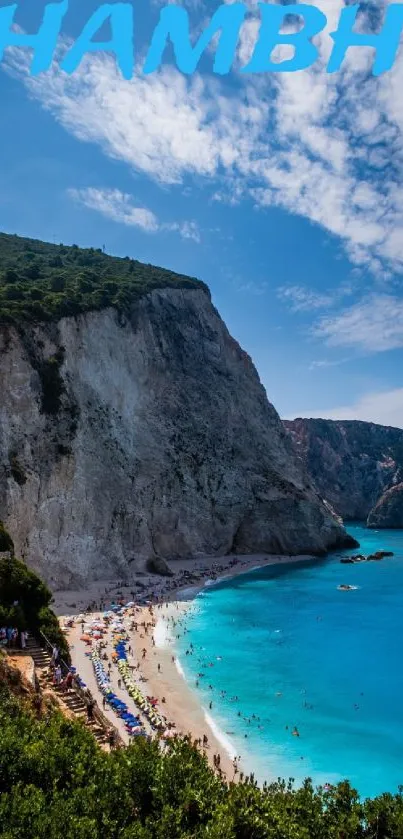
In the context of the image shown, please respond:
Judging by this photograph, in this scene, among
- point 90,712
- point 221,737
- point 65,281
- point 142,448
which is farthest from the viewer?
point 65,281

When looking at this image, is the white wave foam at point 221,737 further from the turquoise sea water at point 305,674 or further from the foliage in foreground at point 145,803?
the foliage in foreground at point 145,803

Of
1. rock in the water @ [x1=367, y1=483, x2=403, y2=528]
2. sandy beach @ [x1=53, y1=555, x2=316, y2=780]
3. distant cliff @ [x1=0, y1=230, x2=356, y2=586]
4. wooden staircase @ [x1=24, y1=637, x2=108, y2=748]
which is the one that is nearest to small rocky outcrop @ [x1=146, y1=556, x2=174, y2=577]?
sandy beach @ [x1=53, y1=555, x2=316, y2=780]

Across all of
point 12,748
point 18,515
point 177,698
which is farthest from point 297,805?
point 18,515

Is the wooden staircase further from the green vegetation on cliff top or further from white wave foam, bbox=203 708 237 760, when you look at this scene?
the green vegetation on cliff top

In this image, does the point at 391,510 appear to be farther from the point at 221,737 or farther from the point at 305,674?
the point at 221,737

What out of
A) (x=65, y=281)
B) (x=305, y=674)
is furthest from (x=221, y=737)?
(x=65, y=281)

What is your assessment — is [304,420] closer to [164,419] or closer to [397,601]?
[164,419]
